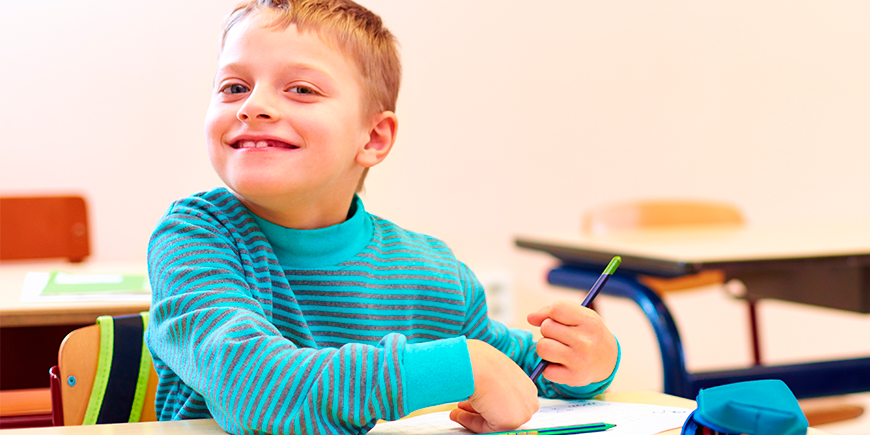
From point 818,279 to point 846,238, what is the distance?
0.22m

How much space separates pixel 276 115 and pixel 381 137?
201 millimetres

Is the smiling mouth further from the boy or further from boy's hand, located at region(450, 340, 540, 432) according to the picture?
boy's hand, located at region(450, 340, 540, 432)

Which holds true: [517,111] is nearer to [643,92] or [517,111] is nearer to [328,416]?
[643,92]

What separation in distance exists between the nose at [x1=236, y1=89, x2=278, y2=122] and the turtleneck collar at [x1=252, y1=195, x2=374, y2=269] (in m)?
0.11

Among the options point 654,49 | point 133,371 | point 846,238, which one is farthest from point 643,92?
point 133,371

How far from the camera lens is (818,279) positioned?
1.99m

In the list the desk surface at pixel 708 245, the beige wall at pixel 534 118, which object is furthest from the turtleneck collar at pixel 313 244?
the beige wall at pixel 534 118

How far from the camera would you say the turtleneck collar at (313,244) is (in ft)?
2.72

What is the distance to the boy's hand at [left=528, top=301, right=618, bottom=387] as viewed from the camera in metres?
0.75

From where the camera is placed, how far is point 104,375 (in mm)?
934

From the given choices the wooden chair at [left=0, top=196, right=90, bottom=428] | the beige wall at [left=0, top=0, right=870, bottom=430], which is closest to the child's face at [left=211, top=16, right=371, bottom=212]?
the wooden chair at [left=0, top=196, right=90, bottom=428]

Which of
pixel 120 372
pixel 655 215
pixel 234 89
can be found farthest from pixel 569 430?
pixel 655 215

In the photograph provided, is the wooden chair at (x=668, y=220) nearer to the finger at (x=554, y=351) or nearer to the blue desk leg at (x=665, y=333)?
the blue desk leg at (x=665, y=333)

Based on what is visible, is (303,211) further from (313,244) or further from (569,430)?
(569,430)
